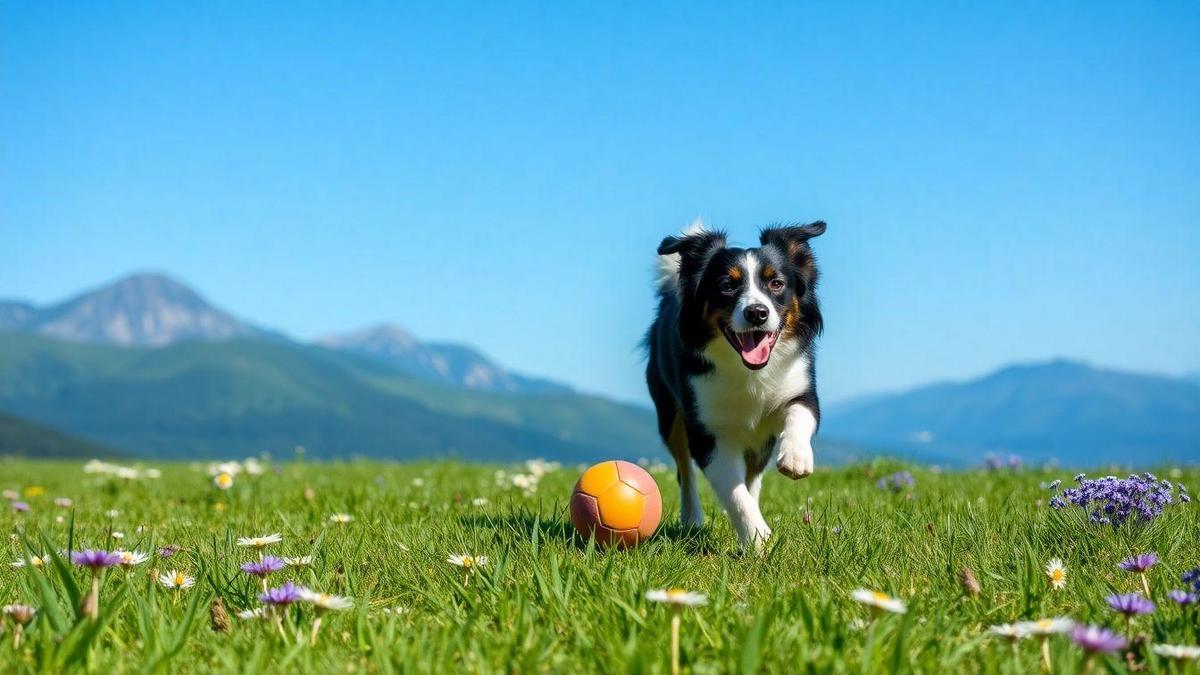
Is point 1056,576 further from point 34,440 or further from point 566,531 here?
point 34,440

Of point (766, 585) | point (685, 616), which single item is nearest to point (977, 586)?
point (766, 585)

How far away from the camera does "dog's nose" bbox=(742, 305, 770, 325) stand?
14.6 ft

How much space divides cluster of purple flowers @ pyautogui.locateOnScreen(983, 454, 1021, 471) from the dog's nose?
6.81m

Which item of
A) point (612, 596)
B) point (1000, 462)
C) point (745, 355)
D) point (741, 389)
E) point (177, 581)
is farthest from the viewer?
point (1000, 462)

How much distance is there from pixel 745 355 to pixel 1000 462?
7.13 m

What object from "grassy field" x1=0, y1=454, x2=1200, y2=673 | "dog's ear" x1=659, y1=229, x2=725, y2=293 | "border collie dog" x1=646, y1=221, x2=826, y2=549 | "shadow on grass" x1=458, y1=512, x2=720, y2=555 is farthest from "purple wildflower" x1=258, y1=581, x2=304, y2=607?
"dog's ear" x1=659, y1=229, x2=725, y2=293

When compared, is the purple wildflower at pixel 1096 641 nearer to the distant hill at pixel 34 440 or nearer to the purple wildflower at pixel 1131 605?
the purple wildflower at pixel 1131 605

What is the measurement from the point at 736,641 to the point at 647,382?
3973 mm

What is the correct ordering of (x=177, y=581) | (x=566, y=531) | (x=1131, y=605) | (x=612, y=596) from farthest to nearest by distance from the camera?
(x=566, y=531)
(x=177, y=581)
(x=612, y=596)
(x=1131, y=605)

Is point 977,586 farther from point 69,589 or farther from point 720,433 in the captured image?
point 69,589

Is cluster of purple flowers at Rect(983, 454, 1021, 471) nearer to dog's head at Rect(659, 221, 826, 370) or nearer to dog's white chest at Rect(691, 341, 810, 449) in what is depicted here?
dog's head at Rect(659, 221, 826, 370)

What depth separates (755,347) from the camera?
460 centimetres

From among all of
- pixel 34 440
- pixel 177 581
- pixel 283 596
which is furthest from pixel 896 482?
pixel 34 440

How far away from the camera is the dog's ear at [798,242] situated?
5.05 m
